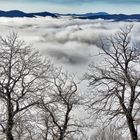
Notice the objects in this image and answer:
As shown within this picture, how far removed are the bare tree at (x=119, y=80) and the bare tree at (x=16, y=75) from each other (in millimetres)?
2925

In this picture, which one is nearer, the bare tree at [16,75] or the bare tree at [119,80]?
the bare tree at [119,80]

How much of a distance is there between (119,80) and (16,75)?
17.6ft

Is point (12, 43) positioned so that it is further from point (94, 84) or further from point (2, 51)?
point (94, 84)

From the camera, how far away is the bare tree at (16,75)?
78.5ft

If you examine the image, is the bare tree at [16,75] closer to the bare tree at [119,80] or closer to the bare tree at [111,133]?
the bare tree at [119,80]

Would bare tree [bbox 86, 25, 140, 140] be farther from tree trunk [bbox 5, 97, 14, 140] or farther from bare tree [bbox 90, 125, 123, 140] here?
tree trunk [bbox 5, 97, 14, 140]

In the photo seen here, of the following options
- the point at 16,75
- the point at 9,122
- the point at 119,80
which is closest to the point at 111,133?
the point at 119,80

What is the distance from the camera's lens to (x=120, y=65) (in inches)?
949

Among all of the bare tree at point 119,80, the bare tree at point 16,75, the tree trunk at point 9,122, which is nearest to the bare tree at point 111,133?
the bare tree at point 119,80

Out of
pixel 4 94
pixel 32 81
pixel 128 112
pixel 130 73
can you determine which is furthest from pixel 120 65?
pixel 4 94

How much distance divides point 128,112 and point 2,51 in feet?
23.7

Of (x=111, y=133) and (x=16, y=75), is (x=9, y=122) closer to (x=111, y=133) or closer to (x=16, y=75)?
(x=16, y=75)

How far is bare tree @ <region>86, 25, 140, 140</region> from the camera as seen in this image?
23.5 metres

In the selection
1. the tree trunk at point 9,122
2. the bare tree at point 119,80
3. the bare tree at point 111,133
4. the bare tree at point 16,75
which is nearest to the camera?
the bare tree at point 119,80
